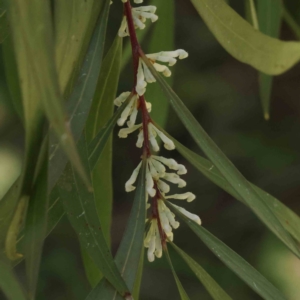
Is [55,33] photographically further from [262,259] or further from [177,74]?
[262,259]

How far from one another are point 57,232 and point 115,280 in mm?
843

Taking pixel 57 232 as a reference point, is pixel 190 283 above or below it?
below

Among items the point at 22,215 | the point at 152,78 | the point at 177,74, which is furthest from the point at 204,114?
the point at 22,215

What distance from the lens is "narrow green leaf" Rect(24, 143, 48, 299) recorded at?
25cm

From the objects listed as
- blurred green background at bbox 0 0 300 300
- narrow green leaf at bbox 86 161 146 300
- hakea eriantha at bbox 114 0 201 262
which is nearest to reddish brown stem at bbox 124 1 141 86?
hakea eriantha at bbox 114 0 201 262

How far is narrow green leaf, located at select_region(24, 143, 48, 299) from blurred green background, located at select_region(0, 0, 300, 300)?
31.6 inches

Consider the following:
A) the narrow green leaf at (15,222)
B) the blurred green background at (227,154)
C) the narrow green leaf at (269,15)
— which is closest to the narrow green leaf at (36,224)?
the narrow green leaf at (15,222)

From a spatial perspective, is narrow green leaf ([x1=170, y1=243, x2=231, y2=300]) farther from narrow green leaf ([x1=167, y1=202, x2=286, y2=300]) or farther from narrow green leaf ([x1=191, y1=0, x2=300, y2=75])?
narrow green leaf ([x1=191, y1=0, x2=300, y2=75])

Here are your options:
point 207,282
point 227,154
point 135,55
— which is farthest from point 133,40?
point 227,154

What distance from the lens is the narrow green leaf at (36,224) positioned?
251mm

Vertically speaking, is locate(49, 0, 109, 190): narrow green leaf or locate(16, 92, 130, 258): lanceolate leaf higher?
locate(49, 0, 109, 190): narrow green leaf

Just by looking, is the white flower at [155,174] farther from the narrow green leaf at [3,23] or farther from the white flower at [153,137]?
the narrow green leaf at [3,23]

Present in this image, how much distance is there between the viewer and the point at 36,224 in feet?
0.86

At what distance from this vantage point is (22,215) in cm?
26
